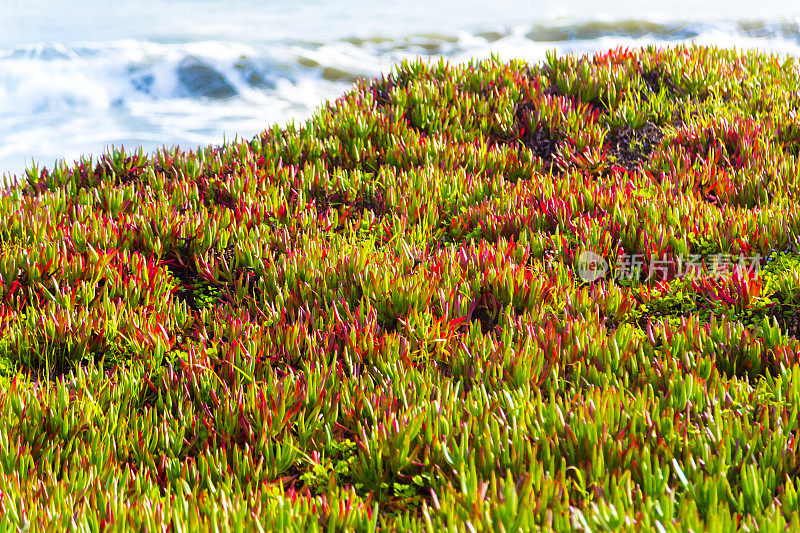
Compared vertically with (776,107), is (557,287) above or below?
below

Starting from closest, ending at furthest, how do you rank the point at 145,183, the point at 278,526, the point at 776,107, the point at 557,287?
the point at 278,526, the point at 557,287, the point at 145,183, the point at 776,107

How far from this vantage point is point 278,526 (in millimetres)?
2055

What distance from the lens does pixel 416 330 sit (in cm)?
355

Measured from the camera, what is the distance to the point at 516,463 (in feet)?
7.80

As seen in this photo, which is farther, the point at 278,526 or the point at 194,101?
the point at 194,101

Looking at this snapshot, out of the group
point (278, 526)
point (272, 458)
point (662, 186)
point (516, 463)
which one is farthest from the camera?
point (662, 186)

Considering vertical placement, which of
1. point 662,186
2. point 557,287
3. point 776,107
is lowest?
point 557,287

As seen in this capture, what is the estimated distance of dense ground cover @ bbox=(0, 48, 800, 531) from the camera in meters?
2.28

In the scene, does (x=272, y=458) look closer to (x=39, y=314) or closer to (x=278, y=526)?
(x=278, y=526)

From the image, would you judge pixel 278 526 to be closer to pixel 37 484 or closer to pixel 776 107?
pixel 37 484

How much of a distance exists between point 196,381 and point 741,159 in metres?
5.31

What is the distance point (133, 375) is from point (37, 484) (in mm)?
849

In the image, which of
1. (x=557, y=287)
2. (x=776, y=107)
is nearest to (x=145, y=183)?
(x=557, y=287)

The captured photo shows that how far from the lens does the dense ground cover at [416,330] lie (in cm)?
228
